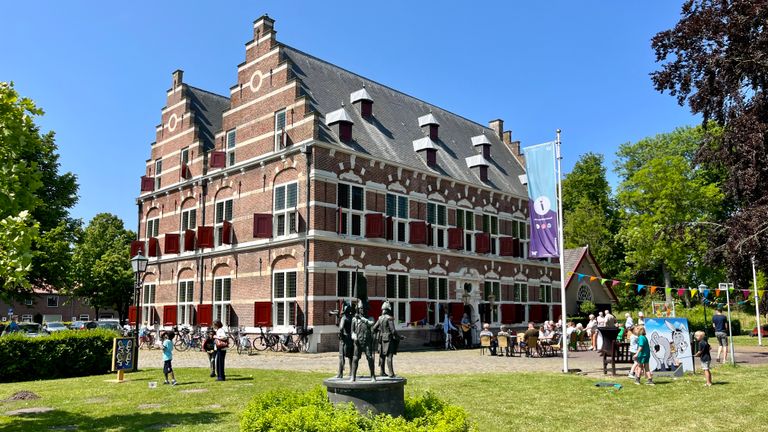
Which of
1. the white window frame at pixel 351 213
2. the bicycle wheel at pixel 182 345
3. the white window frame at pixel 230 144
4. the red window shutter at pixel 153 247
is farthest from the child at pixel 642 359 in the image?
the red window shutter at pixel 153 247

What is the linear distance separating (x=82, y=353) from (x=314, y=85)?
14851 millimetres

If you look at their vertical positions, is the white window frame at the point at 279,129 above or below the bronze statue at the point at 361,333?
above

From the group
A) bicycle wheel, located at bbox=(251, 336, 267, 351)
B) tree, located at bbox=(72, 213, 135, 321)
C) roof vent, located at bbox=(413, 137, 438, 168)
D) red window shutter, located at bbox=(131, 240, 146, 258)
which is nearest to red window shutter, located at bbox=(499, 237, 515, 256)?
roof vent, located at bbox=(413, 137, 438, 168)

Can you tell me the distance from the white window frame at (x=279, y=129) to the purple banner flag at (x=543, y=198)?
11.4 metres

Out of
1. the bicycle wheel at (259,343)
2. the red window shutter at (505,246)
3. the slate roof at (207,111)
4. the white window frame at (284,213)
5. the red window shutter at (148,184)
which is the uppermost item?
the slate roof at (207,111)

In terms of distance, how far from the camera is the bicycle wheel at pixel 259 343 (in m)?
24.2

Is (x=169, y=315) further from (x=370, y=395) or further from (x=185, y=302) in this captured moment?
(x=370, y=395)

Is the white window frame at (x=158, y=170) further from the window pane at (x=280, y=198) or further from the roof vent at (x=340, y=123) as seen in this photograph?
the roof vent at (x=340, y=123)

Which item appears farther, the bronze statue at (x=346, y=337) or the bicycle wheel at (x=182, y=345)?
the bicycle wheel at (x=182, y=345)

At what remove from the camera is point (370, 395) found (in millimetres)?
7016

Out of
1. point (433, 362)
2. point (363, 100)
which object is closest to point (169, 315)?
point (363, 100)

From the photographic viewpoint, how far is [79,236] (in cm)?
3284

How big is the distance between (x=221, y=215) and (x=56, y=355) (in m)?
12.0

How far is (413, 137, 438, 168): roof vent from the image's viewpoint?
2903cm
